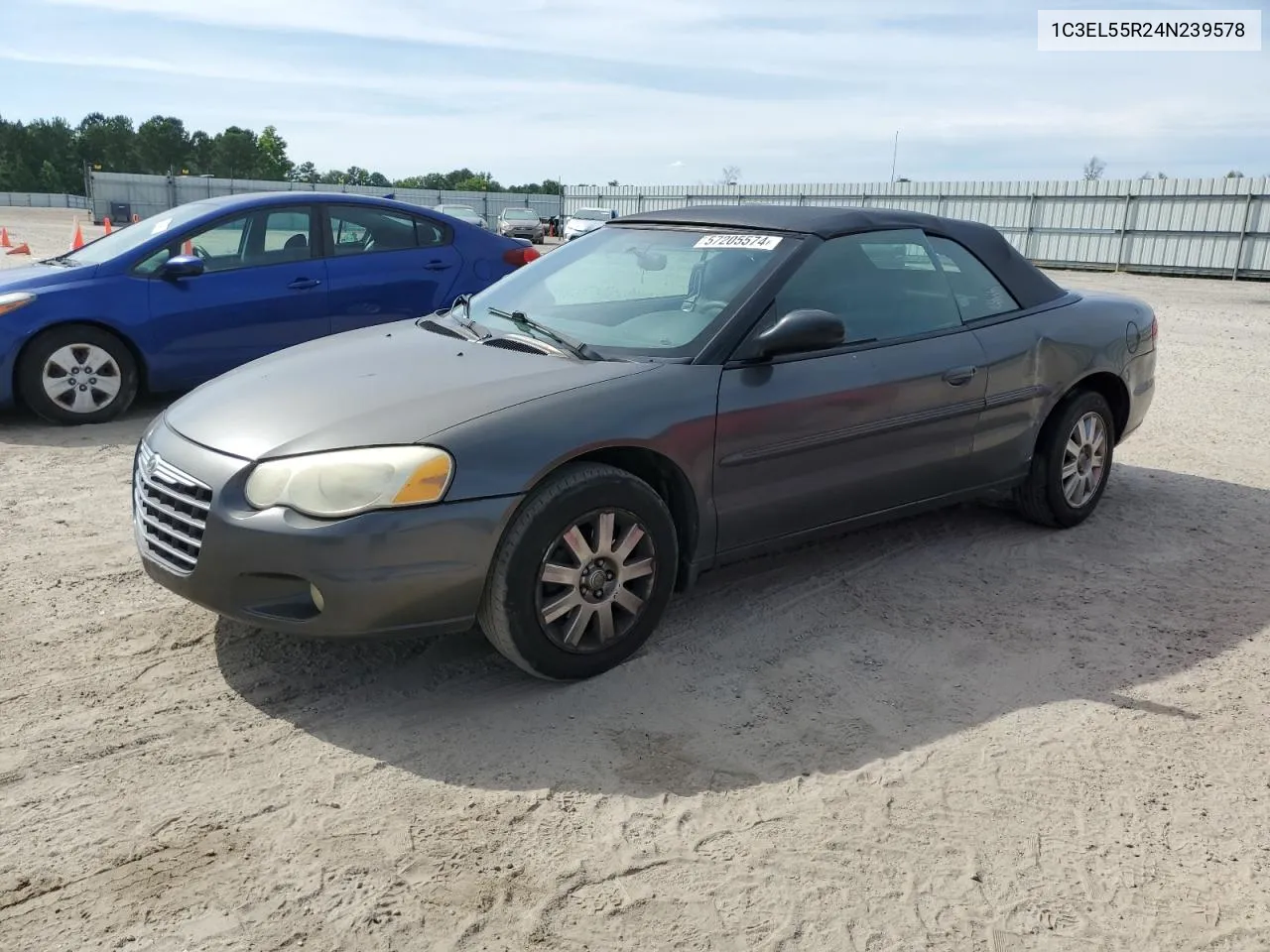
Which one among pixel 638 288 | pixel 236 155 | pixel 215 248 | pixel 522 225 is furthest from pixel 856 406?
pixel 236 155

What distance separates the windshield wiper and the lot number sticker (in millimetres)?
784

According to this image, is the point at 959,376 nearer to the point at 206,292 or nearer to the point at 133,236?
the point at 206,292

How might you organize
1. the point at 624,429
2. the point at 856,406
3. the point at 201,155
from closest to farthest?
the point at 624,429, the point at 856,406, the point at 201,155

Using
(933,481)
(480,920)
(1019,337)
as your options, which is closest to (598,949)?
(480,920)

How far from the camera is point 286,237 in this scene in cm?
738

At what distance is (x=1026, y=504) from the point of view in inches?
206

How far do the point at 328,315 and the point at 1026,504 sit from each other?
15.6 feet

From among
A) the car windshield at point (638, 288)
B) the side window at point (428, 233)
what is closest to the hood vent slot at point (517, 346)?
the car windshield at point (638, 288)

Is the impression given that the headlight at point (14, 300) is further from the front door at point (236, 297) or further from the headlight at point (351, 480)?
the headlight at point (351, 480)

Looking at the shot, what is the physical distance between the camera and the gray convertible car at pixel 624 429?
3.17 m

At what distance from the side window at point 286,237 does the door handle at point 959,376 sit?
4.78 metres

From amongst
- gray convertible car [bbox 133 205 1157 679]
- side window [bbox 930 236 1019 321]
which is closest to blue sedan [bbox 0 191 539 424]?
gray convertible car [bbox 133 205 1157 679]

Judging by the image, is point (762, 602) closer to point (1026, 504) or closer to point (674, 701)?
point (674, 701)

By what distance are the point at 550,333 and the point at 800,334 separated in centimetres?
95
